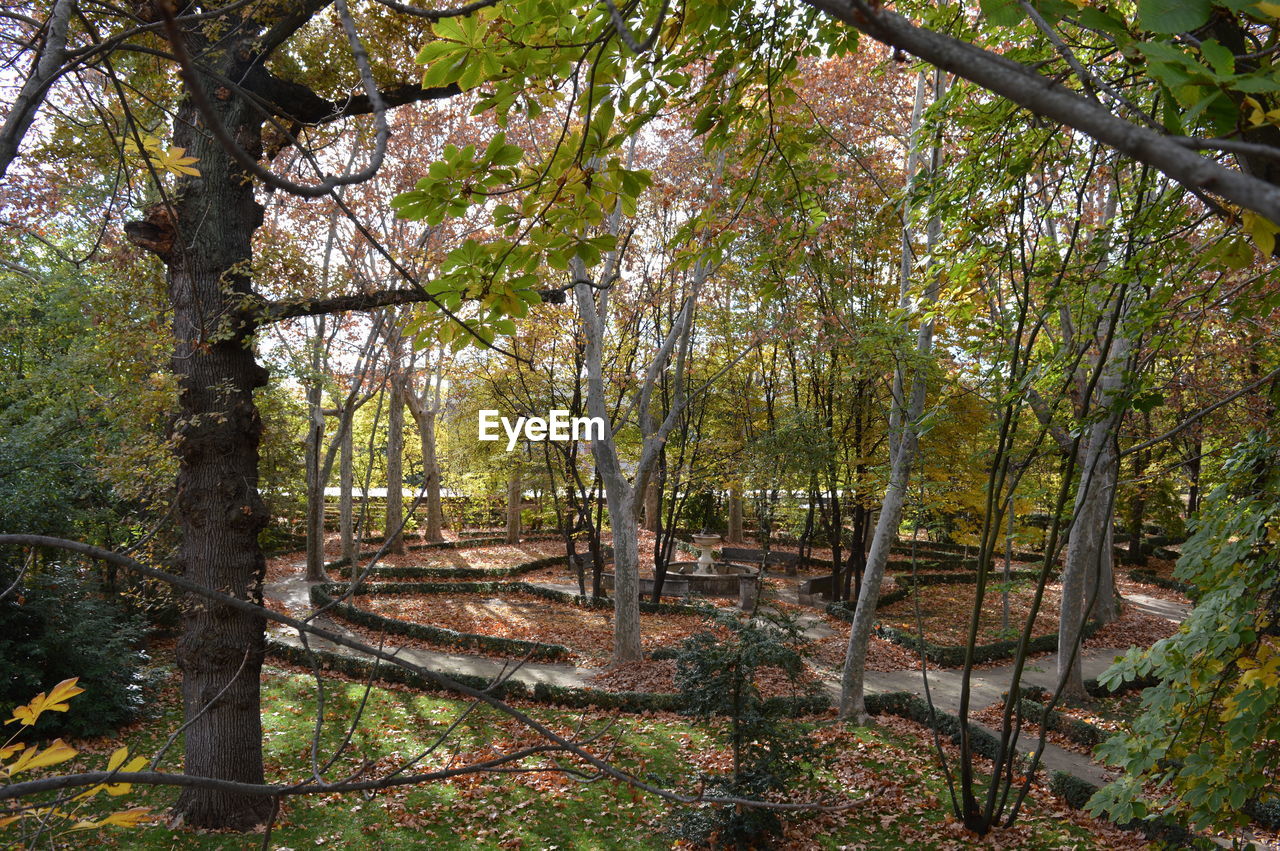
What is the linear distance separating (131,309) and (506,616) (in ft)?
32.4

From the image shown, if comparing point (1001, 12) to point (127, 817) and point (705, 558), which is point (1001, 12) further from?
point (705, 558)

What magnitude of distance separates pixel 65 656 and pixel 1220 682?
10.1 meters

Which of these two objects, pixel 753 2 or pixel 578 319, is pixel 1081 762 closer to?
pixel 753 2

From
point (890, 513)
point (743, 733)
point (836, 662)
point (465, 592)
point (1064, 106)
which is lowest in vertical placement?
point (465, 592)

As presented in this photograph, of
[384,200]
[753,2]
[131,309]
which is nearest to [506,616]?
[384,200]

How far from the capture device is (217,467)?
5.40m

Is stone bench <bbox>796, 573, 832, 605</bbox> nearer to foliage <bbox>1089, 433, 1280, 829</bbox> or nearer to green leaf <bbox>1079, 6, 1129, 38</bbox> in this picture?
foliage <bbox>1089, 433, 1280, 829</bbox>

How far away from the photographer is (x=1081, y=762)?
26.9 ft

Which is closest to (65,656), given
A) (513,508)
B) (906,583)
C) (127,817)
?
(127,817)

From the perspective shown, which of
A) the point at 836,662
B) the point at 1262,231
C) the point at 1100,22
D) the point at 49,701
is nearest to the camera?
the point at 1100,22

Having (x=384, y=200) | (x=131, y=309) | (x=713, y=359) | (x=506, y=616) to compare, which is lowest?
Answer: (x=506, y=616)

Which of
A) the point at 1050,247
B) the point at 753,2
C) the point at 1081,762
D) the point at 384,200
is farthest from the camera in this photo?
the point at 384,200

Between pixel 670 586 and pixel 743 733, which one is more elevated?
pixel 743 733

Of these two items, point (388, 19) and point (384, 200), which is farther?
point (384, 200)
